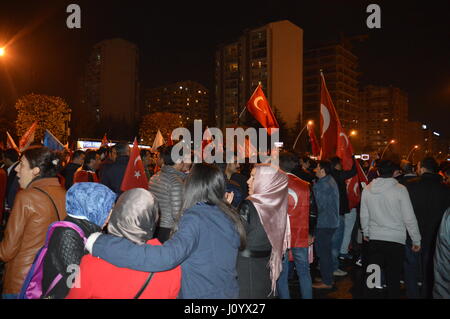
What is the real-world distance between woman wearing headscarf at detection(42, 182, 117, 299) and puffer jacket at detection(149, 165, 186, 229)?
2235 millimetres

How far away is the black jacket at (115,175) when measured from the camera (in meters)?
6.64

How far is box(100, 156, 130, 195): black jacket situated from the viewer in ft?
21.8

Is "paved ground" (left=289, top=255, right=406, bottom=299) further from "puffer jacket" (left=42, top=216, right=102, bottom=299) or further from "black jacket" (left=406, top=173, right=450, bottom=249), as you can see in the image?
"puffer jacket" (left=42, top=216, right=102, bottom=299)

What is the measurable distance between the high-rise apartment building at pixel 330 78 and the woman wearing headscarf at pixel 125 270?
290ft

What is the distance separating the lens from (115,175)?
6664 mm

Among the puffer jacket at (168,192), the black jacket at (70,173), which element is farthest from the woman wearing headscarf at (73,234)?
the black jacket at (70,173)

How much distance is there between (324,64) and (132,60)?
167ft

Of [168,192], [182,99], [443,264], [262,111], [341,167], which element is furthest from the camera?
[182,99]

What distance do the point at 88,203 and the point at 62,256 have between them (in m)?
0.37

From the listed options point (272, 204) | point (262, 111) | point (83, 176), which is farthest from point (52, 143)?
point (272, 204)

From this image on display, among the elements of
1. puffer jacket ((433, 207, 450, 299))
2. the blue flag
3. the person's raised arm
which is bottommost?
puffer jacket ((433, 207, 450, 299))

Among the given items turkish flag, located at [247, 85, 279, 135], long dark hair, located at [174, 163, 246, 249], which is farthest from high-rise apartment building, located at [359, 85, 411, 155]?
long dark hair, located at [174, 163, 246, 249]

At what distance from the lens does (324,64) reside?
9144 centimetres

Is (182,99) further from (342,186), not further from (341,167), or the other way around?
(342,186)
